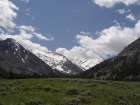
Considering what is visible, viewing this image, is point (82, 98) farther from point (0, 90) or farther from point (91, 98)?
point (0, 90)

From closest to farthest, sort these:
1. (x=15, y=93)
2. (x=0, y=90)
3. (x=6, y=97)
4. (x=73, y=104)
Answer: (x=73, y=104) → (x=6, y=97) → (x=15, y=93) → (x=0, y=90)

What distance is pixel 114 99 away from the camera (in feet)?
94.7

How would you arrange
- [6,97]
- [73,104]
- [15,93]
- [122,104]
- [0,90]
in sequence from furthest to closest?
[0,90] < [15,93] < [6,97] < [122,104] < [73,104]

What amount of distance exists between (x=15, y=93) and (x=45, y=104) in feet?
29.3

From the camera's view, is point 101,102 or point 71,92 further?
point 71,92

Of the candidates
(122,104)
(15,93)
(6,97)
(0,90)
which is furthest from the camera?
(0,90)

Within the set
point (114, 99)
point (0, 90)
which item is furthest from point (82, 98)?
point (0, 90)

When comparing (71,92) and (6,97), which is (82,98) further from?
(6,97)

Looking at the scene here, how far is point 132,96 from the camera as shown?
105ft

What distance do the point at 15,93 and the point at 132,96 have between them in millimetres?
18209

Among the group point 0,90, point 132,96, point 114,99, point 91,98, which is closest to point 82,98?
point 91,98

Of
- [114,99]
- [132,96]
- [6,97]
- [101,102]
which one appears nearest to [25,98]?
[6,97]

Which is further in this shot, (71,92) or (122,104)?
(71,92)

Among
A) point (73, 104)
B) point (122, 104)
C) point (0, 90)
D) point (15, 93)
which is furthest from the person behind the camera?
point (0, 90)
